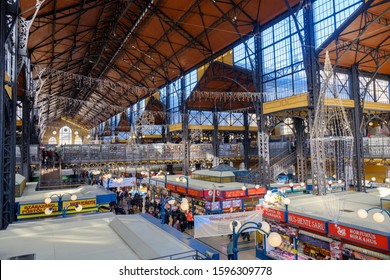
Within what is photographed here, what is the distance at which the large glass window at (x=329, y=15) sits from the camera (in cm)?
1453

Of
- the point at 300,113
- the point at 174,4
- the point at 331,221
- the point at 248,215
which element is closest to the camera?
the point at 331,221

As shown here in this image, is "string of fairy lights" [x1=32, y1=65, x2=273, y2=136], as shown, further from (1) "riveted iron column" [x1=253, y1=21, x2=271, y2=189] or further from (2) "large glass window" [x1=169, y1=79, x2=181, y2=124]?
(1) "riveted iron column" [x1=253, y1=21, x2=271, y2=189]

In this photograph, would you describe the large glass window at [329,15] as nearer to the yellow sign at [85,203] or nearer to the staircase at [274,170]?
the staircase at [274,170]

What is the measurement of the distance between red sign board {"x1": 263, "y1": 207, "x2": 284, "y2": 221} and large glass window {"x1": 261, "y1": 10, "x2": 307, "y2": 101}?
8.34 metres

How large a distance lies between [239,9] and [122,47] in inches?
503

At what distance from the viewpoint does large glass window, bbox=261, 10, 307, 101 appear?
1722cm

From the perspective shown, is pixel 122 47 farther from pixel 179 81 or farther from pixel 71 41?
pixel 179 81

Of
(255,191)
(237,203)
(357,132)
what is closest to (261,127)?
(255,191)

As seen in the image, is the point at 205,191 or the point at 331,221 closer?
the point at 331,221

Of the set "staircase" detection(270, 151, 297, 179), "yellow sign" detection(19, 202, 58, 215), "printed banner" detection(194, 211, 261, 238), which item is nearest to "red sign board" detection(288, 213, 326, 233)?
"printed banner" detection(194, 211, 261, 238)

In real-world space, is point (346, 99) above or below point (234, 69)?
below

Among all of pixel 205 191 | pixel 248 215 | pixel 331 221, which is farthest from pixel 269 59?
pixel 331 221

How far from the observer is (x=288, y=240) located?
11.0 metres

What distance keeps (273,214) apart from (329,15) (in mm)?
11492
